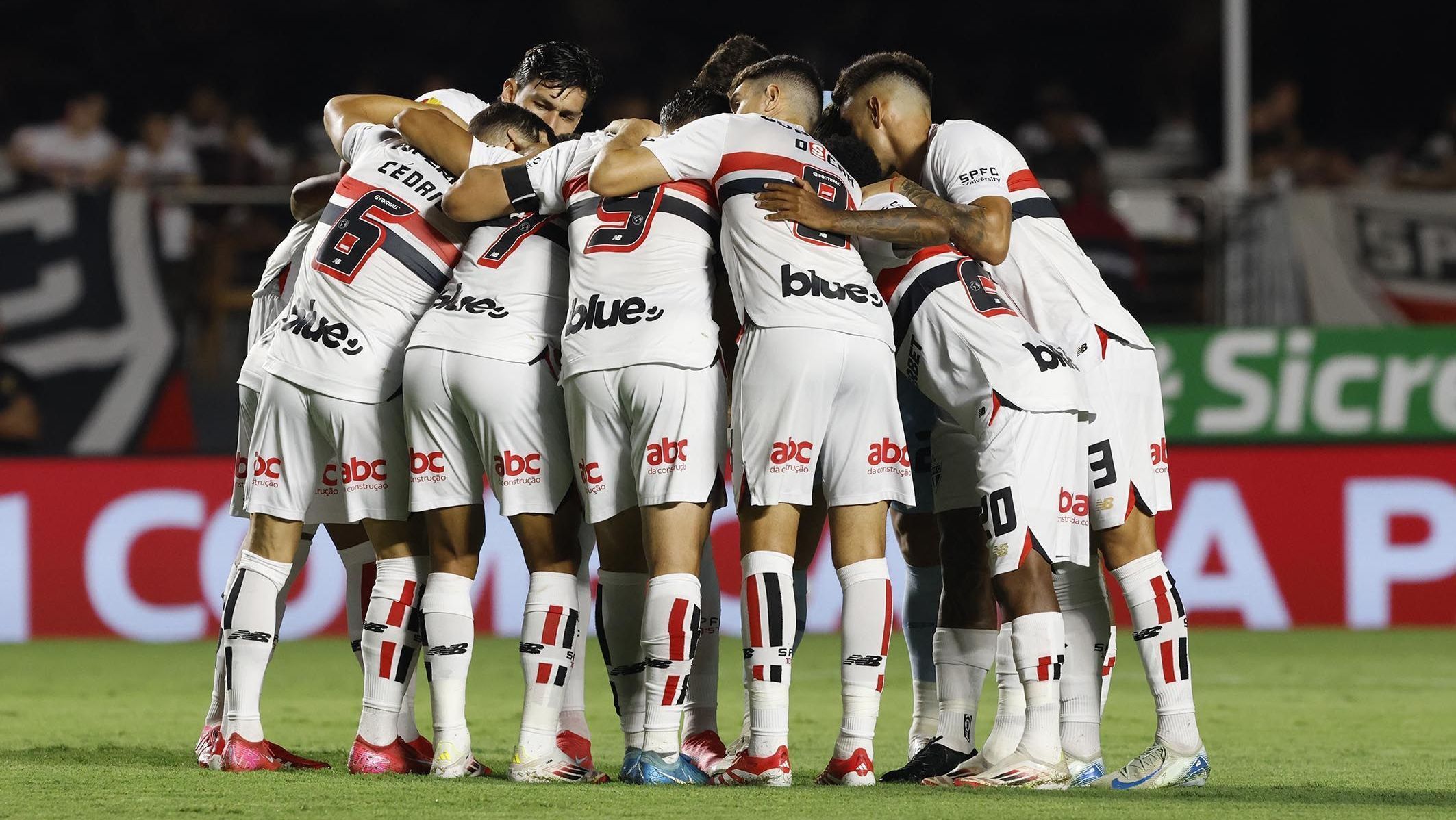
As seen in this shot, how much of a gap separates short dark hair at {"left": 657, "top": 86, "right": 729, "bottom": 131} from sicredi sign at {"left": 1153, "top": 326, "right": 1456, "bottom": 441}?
5807 millimetres

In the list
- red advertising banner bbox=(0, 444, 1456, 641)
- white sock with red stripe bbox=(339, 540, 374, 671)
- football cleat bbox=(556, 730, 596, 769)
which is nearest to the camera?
football cleat bbox=(556, 730, 596, 769)

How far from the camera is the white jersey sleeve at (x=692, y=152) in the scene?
5594 mm

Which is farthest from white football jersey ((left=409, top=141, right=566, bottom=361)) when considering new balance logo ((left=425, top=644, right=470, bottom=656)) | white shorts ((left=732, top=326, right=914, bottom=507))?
new balance logo ((left=425, top=644, right=470, bottom=656))

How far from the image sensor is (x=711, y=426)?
549 cm

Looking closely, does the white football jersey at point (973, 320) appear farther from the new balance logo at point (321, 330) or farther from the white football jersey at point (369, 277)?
the new balance logo at point (321, 330)

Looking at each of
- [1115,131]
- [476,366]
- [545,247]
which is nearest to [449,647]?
[476,366]

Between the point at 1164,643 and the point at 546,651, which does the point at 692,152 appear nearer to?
the point at 546,651

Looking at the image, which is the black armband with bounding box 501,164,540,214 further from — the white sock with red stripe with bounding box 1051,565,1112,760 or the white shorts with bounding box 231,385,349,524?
the white sock with red stripe with bounding box 1051,565,1112,760

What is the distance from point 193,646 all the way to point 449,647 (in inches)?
224

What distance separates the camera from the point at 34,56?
60.5ft

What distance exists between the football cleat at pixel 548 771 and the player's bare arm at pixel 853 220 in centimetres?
183

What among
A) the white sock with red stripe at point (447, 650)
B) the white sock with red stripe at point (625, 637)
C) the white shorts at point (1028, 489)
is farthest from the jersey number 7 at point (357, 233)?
the white shorts at point (1028, 489)

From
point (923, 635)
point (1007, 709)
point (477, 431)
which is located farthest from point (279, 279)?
point (1007, 709)

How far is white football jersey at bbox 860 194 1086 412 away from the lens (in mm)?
5535
